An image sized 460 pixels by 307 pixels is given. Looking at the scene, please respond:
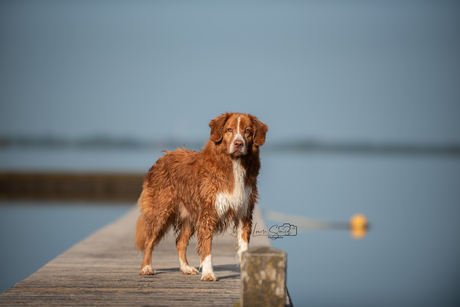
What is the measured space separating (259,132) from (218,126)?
445 millimetres

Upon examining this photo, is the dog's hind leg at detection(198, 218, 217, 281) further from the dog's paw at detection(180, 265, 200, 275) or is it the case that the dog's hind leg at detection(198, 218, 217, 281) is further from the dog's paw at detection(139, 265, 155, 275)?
the dog's paw at detection(139, 265, 155, 275)

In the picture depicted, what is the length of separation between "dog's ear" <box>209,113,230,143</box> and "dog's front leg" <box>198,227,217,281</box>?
100 centimetres

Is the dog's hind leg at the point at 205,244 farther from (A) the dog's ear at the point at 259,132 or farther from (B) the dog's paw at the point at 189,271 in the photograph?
(A) the dog's ear at the point at 259,132

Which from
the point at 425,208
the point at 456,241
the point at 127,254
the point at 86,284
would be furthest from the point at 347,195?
the point at 86,284

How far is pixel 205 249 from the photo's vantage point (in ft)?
19.4

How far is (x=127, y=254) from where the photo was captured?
844 centimetres

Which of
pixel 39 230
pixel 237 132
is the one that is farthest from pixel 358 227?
pixel 237 132

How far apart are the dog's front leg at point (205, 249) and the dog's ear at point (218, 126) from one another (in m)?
1.00

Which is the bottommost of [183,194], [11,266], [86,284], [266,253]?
[11,266]

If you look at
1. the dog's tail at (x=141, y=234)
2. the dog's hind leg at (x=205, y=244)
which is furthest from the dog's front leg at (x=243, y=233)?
the dog's tail at (x=141, y=234)

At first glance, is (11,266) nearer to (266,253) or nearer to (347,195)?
(266,253)

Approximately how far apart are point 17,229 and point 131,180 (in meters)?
10.1

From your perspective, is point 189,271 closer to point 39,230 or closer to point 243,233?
point 243,233

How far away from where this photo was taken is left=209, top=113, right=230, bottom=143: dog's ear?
5.76 metres
